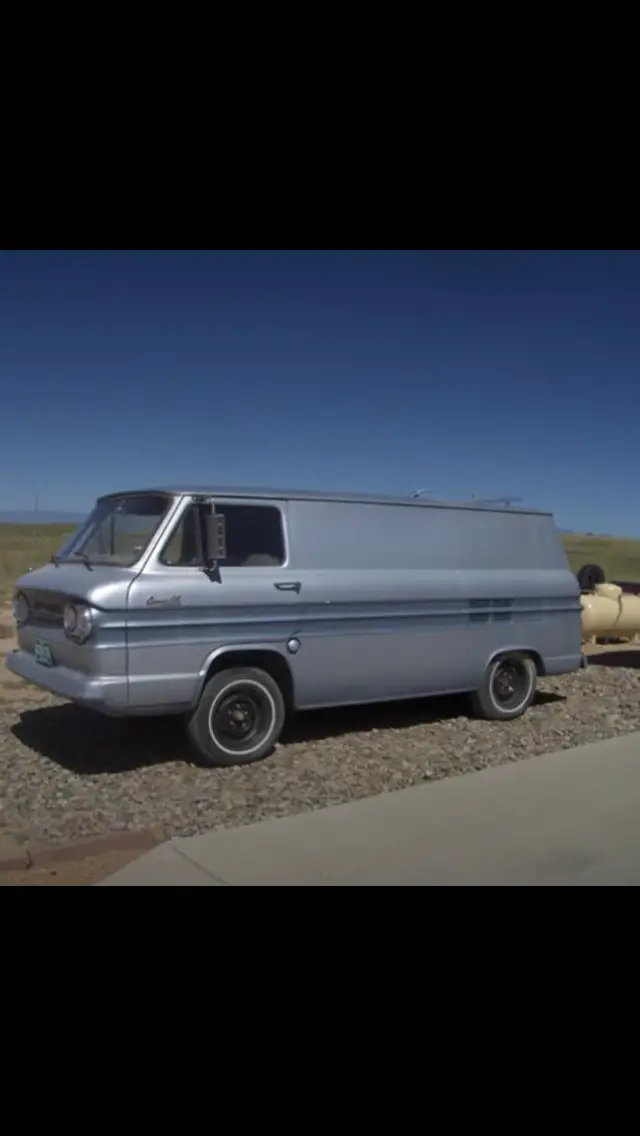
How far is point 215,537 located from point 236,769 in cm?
159

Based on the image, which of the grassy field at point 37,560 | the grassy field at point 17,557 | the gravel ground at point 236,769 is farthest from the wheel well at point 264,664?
the grassy field at point 17,557

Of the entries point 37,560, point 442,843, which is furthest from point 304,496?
point 37,560

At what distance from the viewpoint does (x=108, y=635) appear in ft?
19.2

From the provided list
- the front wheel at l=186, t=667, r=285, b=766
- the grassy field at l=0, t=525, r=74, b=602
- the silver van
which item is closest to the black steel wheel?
the silver van

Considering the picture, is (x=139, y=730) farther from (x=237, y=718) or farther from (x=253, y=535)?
(x=253, y=535)

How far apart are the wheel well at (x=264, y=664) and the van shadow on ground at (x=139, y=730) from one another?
58cm

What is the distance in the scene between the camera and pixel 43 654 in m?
6.45

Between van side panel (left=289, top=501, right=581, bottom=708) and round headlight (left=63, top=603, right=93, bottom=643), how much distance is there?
5.18 feet

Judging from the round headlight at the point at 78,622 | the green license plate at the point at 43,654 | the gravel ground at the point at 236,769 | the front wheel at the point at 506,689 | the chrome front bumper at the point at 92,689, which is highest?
the round headlight at the point at 78,622

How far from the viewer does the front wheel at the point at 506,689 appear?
314 inches

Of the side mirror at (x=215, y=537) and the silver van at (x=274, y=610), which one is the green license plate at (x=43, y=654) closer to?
the silver van at (x=274, y=610)
